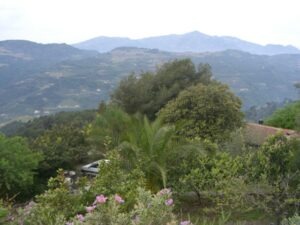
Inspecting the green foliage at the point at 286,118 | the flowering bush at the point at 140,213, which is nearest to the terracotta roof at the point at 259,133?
the green foliage at the point at 286,118

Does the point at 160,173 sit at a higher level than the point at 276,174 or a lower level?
lower

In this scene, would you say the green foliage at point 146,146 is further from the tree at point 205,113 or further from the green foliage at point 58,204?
the tree at point 205,113

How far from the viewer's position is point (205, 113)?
13102 millimetres

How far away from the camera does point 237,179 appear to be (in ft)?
22.2

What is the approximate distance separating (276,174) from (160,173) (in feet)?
6.10

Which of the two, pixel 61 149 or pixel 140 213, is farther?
pixel 61 149

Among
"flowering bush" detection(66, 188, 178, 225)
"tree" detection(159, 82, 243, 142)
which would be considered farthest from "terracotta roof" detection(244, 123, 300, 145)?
"flowering bush" detection(66, 188, 178, 225)

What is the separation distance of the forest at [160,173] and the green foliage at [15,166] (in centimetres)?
2

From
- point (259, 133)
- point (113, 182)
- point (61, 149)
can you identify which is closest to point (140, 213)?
point (113, 182)

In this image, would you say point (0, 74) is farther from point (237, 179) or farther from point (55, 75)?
point (237, 179)

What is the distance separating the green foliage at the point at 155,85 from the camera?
59.0 feet

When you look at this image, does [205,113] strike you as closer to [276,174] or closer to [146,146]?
[146,146]

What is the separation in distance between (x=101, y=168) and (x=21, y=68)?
17460 cm

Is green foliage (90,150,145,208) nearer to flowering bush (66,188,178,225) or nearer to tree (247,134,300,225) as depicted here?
tree (247,134,300,225)
